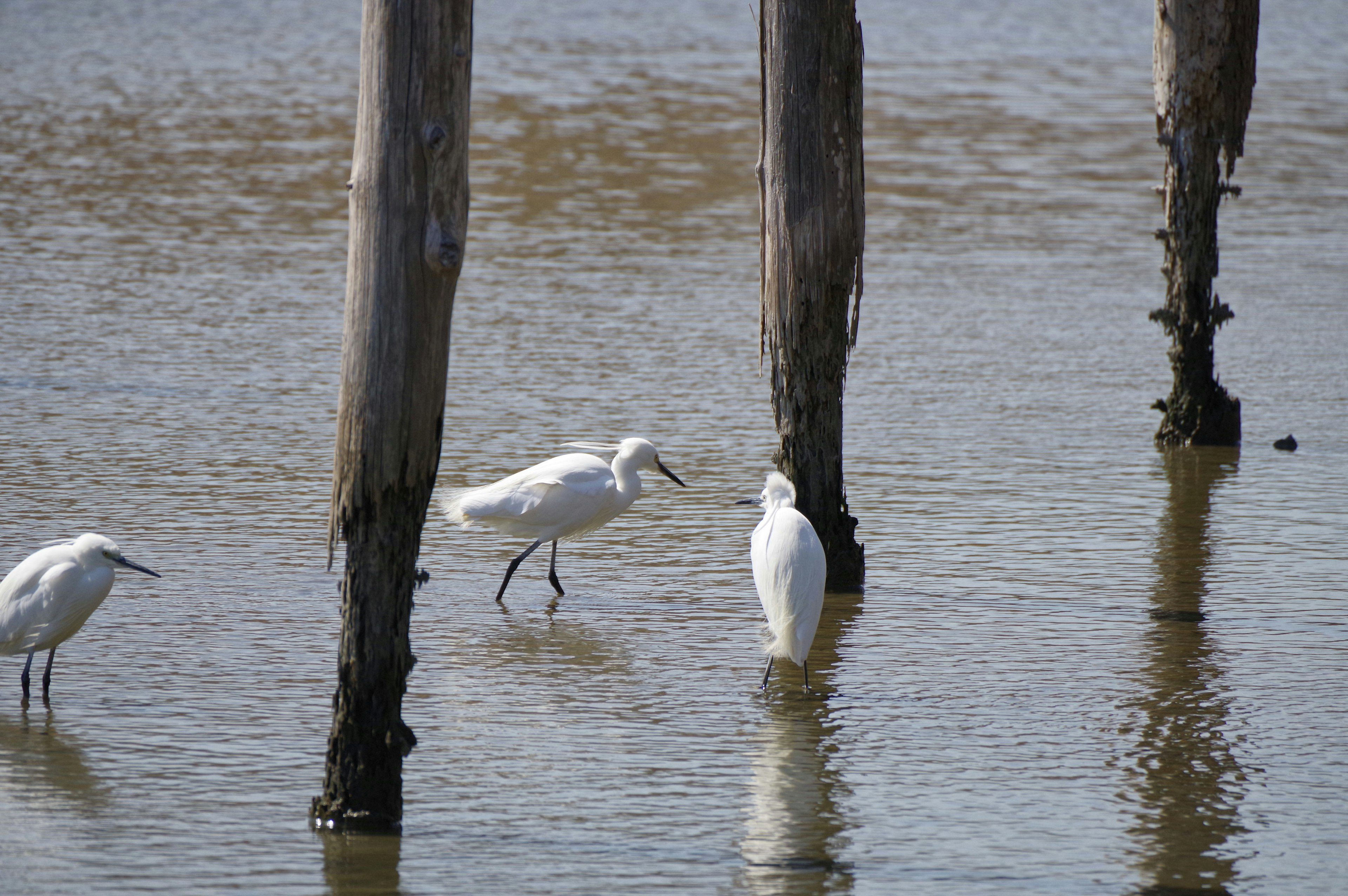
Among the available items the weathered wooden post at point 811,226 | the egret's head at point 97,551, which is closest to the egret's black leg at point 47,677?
the egret's head at point 97,551

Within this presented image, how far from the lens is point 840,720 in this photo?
20.1ft

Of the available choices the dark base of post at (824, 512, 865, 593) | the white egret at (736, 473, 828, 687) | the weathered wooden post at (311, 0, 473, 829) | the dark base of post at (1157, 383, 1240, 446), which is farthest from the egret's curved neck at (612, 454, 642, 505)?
the dark base of post at (1157, 383, 1240, 446)

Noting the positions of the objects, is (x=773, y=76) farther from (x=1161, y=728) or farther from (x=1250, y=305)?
(x=1250, y=305)

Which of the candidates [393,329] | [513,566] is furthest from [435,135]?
[513,566]

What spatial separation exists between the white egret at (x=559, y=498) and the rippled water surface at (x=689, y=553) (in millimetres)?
313

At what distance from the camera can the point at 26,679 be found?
19.7 feet

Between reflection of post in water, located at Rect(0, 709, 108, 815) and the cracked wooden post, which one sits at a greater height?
the cracked wooden post

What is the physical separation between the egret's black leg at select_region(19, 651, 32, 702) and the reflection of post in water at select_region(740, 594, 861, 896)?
8.33 feet

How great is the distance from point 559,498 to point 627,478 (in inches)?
15.2

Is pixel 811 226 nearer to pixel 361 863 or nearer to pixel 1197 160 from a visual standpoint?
pixel 1197 160

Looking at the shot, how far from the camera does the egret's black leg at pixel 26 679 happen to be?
19.7 ft

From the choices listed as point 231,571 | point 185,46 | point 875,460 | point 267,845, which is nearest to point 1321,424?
point 875,460

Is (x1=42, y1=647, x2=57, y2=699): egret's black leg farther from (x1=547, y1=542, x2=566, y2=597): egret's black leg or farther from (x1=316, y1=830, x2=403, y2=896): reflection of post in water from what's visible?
(x1=547, y1=542, x2=566, y2=597): egret's black leg

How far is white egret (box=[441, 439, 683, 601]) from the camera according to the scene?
24.5 ft
